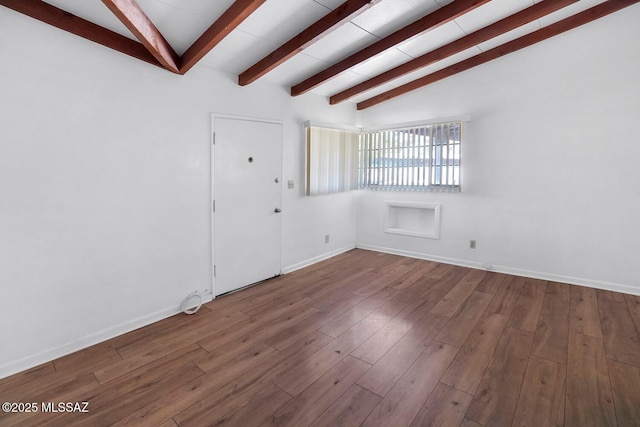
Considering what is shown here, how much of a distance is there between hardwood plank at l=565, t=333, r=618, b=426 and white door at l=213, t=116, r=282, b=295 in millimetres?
3098

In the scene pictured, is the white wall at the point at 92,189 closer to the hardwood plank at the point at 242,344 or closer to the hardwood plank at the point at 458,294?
the hardwood plank at the point at 242,344

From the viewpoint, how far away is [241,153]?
140 inches

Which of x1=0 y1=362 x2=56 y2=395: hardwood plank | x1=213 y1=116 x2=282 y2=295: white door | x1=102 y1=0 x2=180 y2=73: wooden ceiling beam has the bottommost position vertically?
x1=0 y1=362 x2=56 y2=395: hardwood plank

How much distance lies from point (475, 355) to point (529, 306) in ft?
4.29

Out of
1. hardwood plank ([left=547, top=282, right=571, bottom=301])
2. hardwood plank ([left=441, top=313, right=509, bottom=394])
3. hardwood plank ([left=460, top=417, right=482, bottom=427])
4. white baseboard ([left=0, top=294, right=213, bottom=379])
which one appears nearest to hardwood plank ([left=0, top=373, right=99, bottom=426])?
white baseboard ([left=0, top=294, right=213, bottom=379])

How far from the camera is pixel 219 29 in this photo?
237cm

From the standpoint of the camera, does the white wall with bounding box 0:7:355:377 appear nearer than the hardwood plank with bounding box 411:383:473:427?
No

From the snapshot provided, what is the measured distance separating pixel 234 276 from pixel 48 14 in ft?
9.01

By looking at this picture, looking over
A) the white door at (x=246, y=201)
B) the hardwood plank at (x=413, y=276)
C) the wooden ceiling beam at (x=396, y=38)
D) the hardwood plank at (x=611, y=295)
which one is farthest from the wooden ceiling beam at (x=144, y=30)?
the hardwood plank at (x=611, y=295)

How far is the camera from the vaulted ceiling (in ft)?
7.32

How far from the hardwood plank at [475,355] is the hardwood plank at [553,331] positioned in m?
0.28

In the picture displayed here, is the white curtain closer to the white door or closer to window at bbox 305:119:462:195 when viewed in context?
window at bbox 305:119:462:195

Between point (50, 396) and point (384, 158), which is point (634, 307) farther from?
point (50, 396)

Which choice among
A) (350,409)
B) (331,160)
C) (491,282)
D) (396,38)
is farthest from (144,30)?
(491,282)
